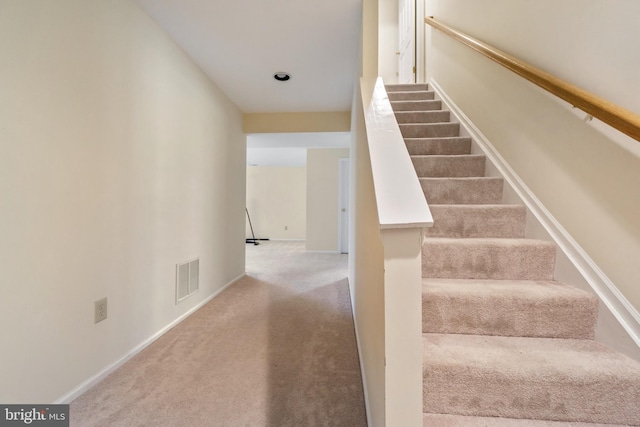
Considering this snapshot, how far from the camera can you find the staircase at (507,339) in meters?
0.86

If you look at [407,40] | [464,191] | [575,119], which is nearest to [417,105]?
[464,191]

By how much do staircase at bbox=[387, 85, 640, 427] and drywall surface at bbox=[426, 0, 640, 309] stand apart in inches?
7.8

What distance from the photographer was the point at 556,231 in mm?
1299

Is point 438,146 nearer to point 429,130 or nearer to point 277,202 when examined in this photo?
point 429,130

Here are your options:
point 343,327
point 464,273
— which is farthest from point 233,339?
point 464,273

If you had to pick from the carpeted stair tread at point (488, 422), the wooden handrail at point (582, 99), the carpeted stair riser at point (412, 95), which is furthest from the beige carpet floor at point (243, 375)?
the carpeted stair riser at point (412, 95)

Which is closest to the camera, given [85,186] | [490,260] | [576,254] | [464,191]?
[576,254]

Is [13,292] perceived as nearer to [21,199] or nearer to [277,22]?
[21,199]

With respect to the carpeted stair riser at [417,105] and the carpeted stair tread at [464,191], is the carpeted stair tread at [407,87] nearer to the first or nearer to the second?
the carpeted stair riser at [417,105]

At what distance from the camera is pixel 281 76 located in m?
2.84

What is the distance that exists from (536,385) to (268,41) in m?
2.71

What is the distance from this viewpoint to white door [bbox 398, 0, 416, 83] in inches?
138

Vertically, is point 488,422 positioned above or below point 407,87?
below

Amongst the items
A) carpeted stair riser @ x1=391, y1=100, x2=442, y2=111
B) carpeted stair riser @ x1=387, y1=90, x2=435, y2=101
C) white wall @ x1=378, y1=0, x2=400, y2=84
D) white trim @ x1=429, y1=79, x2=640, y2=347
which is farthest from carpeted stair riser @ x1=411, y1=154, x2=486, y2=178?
white wall @ x1=378, y1=0, x2=400, y2=84
